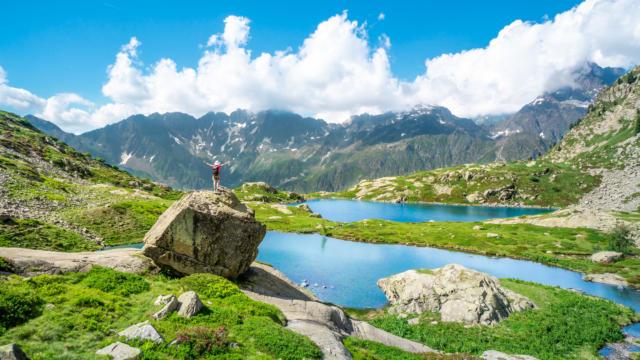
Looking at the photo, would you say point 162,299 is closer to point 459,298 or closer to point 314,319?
point 314,319

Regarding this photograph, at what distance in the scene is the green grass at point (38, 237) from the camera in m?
41.8

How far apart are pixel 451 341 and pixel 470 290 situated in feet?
29.8

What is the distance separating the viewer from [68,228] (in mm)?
54781

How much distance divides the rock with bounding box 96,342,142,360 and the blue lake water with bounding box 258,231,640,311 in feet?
127

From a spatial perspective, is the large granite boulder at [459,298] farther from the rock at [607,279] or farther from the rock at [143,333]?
the rock at [607,279]

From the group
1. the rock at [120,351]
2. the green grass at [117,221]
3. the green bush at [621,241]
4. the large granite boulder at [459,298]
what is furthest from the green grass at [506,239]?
the rock at [120,351]

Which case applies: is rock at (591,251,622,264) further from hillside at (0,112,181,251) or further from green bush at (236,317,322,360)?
hillside at (0,112,181,251)

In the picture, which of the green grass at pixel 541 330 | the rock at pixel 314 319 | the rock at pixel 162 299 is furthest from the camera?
the green grass at pixel 541 330

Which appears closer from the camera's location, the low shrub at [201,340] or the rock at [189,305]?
the low shrub at [201,340]

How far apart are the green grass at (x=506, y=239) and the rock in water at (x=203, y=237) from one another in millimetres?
76931

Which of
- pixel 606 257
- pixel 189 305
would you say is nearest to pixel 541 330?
pixel 189 305

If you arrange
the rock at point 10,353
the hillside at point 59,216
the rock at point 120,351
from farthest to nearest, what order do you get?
the hillside at point 59,216
the rock at point 120,351
the rock at point 10,353

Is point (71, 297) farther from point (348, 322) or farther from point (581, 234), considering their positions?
point (581, 234)

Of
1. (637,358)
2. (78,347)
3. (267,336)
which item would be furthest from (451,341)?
(78,347)
